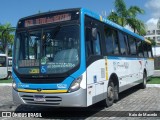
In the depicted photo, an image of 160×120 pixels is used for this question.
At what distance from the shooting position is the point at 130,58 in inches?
530

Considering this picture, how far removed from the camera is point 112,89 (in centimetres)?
1061

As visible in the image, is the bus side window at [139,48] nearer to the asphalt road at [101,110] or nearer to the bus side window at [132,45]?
the bus side window at [132,45]

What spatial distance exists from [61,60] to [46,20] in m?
1.40

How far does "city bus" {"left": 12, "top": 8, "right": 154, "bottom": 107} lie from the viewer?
8.13m

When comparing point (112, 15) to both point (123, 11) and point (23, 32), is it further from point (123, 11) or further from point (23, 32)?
point (23, 32)

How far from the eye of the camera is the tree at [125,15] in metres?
30.7

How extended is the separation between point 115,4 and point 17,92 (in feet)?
77.1

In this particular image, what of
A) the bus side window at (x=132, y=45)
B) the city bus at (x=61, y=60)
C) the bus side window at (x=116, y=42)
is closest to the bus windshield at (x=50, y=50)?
the city bus at (x=61, y=60)

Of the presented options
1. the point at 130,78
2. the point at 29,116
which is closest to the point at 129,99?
the point at 130,78

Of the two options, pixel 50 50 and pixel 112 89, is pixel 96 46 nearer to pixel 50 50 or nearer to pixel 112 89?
pixel 50 50

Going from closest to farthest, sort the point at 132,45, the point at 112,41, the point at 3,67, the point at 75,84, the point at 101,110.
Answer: the point at 75,84 < the point at 101,110 < the point at 112,41 < the point at 132,45 < the point at 3,67

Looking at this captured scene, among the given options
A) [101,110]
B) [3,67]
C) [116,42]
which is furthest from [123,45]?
[3,67]

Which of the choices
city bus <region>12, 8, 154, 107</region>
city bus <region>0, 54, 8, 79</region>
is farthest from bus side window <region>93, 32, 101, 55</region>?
city bus <region>0, 54, 8, 79</region>

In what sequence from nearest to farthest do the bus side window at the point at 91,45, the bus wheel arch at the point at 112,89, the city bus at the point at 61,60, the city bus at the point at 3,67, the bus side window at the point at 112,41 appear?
the city bus at the point at 61,60 < the bus side window at the point at 91,45 < the bus wheel arch at the point at 112,89 < the bus side window at the point at 112,41 < the city bus at the point at 3,67
